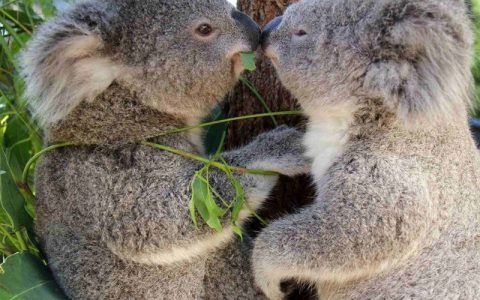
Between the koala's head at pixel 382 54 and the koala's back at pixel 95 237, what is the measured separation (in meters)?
0.76

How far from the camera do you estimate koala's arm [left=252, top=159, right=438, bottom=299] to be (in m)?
2.42

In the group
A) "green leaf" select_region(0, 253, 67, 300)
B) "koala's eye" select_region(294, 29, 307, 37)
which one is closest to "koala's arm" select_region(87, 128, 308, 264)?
"green leaf" select_region(0, 253, 67, 300)

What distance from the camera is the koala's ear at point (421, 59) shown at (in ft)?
7.83

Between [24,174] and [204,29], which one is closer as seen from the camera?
[204,29]

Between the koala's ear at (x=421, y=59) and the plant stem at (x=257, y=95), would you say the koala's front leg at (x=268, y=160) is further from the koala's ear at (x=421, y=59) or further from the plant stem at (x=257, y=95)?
the koala's ear at (x=421, y=59)

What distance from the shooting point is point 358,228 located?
2422 millimetres

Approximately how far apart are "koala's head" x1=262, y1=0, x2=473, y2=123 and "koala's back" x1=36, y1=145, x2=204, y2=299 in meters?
0.76

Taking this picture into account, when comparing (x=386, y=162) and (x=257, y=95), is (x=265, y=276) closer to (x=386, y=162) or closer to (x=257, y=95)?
(x=386, y=162)

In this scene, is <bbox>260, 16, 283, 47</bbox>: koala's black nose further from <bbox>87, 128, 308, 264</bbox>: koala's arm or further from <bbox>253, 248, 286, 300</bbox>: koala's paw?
<bbox>253, 248, 286, 300</bbox>: koala's paw

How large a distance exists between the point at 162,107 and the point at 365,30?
1.00 m

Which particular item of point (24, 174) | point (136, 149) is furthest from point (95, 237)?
point (24, 174)

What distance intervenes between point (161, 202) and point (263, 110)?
3.15 ft

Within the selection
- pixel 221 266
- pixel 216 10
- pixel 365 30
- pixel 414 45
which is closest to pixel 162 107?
pixel 216 10

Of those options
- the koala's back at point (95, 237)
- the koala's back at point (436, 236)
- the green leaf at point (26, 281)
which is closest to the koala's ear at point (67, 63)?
the koala's back at point (95, 237)
